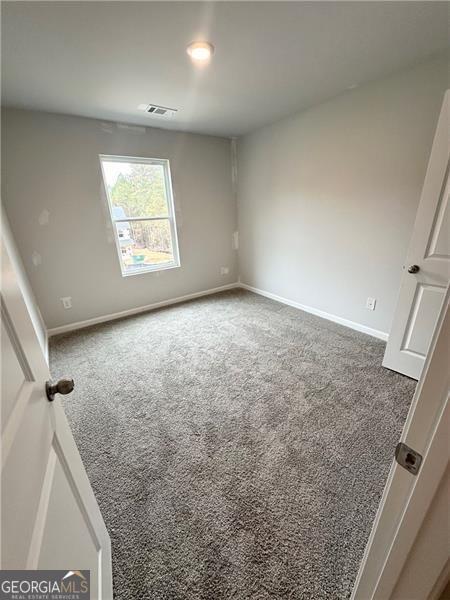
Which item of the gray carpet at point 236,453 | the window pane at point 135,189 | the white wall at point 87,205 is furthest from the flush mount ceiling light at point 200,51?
the gray carpet at point 236,453

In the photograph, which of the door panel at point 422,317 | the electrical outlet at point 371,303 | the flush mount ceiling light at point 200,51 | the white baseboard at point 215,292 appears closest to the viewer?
the flush mount ceiling light at point 200,51

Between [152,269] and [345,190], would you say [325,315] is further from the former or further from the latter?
[152,269]

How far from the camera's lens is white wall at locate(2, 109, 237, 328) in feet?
8.32

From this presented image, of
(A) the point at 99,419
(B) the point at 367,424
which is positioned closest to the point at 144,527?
(A) the point at 99,419

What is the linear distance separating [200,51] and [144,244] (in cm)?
225

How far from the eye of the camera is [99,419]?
70.9 inches

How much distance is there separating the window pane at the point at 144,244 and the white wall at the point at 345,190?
132cm

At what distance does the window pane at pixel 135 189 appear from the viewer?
305 centimetres

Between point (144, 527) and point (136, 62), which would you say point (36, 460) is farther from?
point (136, 62)

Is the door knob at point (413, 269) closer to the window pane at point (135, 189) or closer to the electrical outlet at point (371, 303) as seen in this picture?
the electrical outlet at point (371, 303)

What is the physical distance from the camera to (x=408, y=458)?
1.65 ft

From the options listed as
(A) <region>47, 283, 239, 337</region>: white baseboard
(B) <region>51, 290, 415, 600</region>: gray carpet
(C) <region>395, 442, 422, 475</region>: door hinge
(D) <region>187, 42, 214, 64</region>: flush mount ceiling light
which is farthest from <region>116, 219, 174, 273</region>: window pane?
(C) <region>395, 442, 422, 475</region>: door hinge

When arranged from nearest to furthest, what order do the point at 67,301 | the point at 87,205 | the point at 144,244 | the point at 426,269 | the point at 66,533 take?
the point at 66,533 → the point at 426,269 → the point at 87,205 → the point at 67,301 → the point at 144,244

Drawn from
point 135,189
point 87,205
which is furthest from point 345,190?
point 87,205
